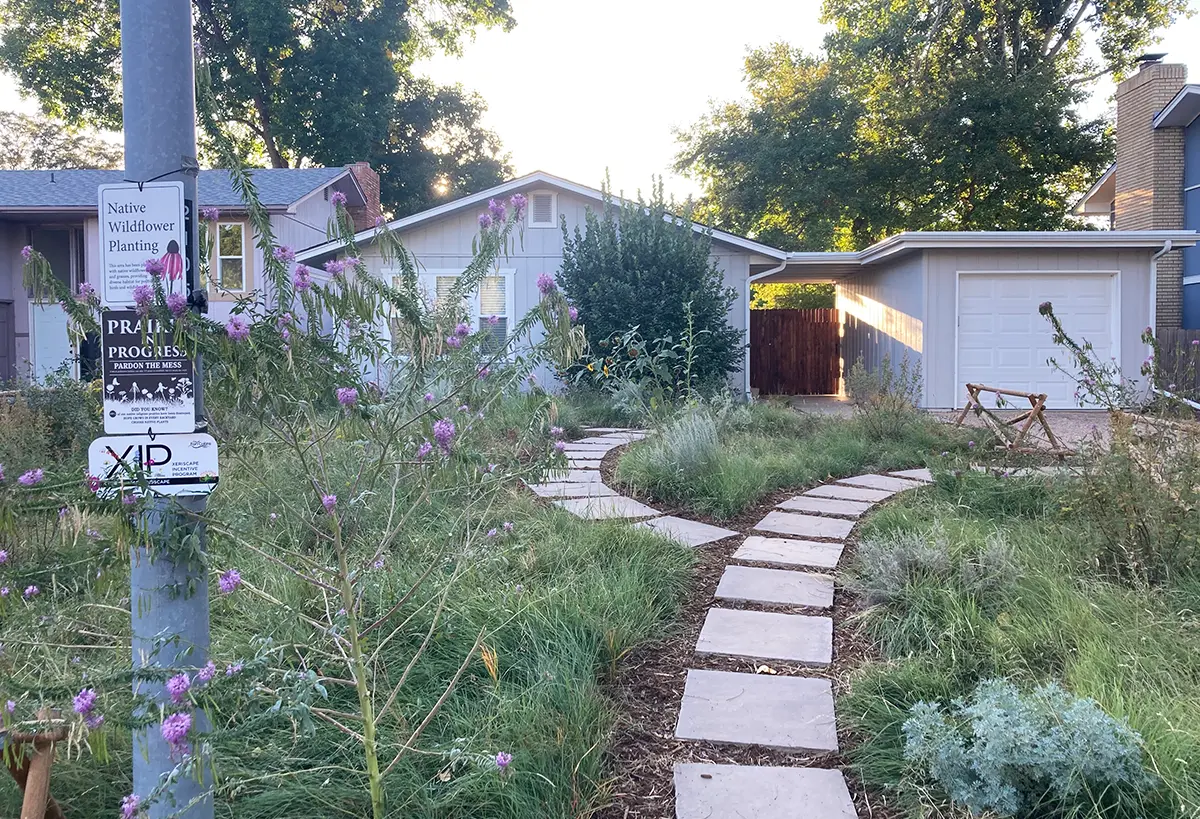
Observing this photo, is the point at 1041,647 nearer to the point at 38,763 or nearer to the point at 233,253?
the point at 38,763

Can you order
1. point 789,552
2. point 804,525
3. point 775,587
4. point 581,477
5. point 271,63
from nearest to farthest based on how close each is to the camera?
1. point 775,587
2. point 789,552
3. point 804,525
4. point 581,477
5. point 271,63

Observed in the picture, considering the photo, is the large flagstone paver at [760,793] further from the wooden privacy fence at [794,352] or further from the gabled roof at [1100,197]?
the gabled roof at [1100,197]

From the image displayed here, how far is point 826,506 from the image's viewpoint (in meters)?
5.81

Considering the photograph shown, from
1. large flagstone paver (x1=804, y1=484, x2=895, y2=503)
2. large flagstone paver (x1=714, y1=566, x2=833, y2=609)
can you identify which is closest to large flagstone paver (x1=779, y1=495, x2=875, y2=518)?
large flagstone paver (x1=804, y1=484, x2=895, y2=503)

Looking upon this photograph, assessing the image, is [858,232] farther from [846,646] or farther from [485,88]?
[846,646]

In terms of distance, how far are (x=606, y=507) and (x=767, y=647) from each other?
2035 millimetres

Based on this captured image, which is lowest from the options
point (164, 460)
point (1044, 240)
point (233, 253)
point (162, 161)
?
point (164, 460)

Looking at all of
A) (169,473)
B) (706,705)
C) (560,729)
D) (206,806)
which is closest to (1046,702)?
(706,705)

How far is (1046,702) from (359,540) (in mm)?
2265

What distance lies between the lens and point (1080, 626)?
3.12m

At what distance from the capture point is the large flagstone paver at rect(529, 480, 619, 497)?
586 cm

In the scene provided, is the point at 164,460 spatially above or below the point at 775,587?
above

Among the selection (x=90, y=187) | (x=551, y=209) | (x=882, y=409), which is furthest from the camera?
(x=90, y=187)

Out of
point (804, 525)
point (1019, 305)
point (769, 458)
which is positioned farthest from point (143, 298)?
point (1019, 305)
